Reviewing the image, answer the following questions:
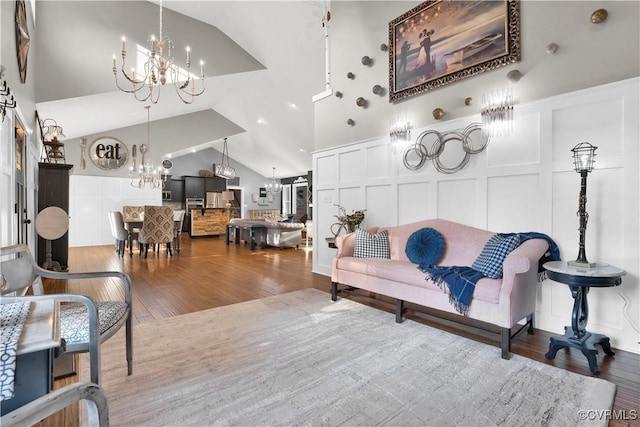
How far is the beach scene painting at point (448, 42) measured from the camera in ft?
9.53

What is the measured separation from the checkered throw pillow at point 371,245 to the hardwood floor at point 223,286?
1.99 feet

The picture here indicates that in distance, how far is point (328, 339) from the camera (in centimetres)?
243

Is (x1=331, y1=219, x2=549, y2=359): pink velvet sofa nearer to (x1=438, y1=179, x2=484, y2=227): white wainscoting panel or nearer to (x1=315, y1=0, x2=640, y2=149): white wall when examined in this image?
(x1=438, y1=179, x2=484, y2=227): white wainscoting panel

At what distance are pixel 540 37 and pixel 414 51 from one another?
51.3 inches

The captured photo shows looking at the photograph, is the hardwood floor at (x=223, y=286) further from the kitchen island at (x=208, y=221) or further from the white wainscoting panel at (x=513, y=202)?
the kitchen island at (x=208, y=221)

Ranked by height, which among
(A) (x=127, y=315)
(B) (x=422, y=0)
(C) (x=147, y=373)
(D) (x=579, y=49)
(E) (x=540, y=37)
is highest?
(B) (x=422, y=0)

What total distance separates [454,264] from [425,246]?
0.31 meters

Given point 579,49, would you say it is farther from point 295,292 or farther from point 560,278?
point 295,292

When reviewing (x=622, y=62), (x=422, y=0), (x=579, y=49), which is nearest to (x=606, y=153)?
(x=622, y=62)

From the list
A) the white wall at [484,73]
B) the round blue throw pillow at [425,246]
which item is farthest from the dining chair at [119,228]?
the round blue throw pillow at [425,246]

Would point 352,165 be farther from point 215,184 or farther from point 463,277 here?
point 215,184

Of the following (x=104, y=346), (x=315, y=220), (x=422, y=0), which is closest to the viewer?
(x=104, y=346)

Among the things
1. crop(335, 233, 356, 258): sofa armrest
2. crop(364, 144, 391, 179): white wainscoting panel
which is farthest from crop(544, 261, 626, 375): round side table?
crop(364, 144, 391, 179): white wainscoting panel

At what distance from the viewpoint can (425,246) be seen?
9.99 ft
